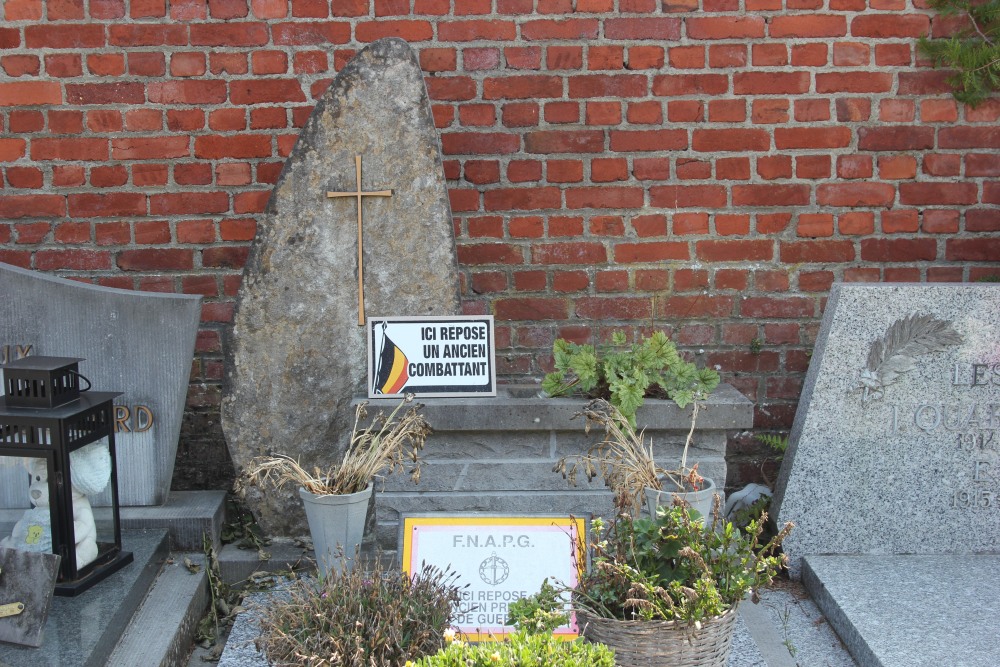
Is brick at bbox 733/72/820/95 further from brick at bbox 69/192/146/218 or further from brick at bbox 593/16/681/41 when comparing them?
brick at bbox 69/192/146/218

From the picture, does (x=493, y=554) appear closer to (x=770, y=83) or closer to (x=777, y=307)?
(x=777, y=307)

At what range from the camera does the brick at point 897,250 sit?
3.79 meters

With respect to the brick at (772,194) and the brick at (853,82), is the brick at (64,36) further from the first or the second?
the brick at (853,82)

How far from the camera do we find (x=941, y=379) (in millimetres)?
3186

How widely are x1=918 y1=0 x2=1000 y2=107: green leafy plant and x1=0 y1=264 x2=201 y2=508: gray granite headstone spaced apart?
121 inches

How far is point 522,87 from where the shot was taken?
146 inches

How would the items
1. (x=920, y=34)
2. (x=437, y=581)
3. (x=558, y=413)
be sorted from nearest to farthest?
(x=437, y=581), (x=558, y=413), (x=920, y=34)

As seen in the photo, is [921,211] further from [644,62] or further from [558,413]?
[558,413]

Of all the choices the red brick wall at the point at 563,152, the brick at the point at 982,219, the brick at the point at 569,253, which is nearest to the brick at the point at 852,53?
the red brick wall at the point at 563,152

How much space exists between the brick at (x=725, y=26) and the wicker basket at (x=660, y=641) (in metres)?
2.44

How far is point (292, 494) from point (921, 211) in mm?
2795

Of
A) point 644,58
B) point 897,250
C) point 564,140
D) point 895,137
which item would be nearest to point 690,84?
point 644,58

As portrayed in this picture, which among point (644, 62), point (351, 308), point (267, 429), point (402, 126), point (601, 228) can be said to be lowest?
point (267, 429)

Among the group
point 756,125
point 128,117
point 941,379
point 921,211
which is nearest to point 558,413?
point 941,379
